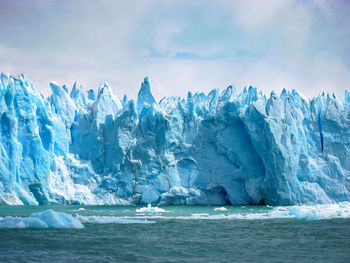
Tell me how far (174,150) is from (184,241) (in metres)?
17.3

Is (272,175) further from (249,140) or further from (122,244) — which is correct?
(122,244)

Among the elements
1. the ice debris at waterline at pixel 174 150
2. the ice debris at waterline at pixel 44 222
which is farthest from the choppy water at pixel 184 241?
the ice debris at waterline at pixel 174 150

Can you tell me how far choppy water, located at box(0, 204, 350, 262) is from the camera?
935cm

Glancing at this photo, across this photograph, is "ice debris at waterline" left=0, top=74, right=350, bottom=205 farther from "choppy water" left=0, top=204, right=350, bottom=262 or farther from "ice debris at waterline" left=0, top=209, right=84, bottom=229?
"ice debris at waterline" left=0, top=209, right=84, bottom=229

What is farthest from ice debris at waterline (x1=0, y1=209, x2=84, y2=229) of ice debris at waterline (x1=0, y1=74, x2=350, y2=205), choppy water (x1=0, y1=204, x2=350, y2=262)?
ice debris at waterline (x1=0, y1=74, x2=350, y2=205)

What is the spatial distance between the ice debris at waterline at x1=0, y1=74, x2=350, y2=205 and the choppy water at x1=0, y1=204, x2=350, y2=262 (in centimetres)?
1035

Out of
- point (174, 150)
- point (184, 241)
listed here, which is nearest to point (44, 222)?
point (184, 241)

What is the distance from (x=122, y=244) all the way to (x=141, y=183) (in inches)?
670

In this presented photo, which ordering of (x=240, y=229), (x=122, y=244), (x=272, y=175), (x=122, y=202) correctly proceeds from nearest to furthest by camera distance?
(x=122, y=244) < (x=240, y=229) < (x=272, y=175) < (x=122, y=202)

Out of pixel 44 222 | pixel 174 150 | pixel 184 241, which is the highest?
pixel 174 150

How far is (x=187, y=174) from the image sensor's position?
28.8 metres

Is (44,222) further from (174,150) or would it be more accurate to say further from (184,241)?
(174,150)

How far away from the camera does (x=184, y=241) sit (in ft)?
38.2

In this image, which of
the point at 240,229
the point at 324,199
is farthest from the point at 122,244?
the point at 324,199
